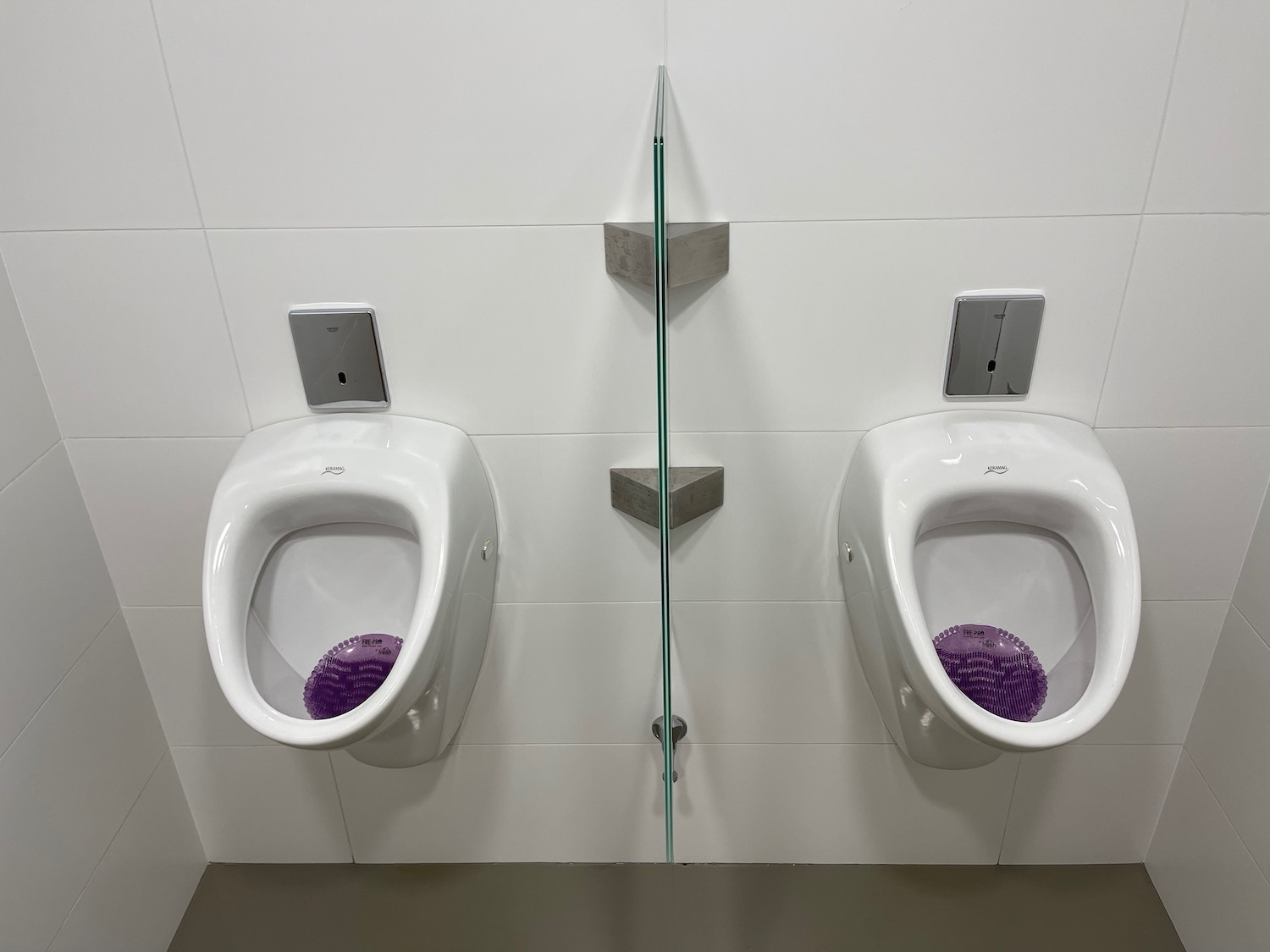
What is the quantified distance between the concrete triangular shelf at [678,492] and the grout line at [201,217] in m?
0.52

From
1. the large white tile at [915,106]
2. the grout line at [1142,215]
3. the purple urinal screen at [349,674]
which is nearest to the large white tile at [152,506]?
the purple urinal screen at [349,674]

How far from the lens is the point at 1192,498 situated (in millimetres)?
1267

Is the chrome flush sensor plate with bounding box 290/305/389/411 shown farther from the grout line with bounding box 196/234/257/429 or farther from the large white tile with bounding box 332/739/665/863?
the large white tile with bounding box 332/739/665/863

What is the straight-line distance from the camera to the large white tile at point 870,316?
1110 millimetres

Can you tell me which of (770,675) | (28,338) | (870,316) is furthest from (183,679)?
(870,316)

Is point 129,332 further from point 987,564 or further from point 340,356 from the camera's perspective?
point 987,564

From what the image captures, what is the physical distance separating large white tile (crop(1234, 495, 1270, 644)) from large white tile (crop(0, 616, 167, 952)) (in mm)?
1700

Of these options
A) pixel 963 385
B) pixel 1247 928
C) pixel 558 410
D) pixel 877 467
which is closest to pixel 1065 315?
pixel 963 385

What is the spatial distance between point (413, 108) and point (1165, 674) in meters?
1.37

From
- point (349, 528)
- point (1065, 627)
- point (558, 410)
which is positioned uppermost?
point (558, 410)

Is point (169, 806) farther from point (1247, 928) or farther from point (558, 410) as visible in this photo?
point (1247, 928)

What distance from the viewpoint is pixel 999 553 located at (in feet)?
4.07

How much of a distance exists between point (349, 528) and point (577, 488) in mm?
324

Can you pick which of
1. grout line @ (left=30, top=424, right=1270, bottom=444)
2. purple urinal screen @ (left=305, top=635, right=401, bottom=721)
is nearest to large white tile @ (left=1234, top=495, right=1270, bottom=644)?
grout line @ (left=30, top=424, right=1270, bottom=444)
